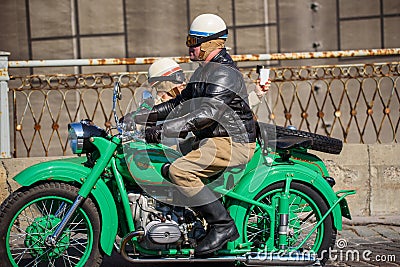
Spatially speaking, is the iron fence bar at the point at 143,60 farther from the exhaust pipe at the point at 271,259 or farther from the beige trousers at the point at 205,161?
the exhaust pipe at the point at 271,259

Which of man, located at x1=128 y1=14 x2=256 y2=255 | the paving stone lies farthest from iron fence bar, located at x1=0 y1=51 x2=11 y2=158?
the paving stone

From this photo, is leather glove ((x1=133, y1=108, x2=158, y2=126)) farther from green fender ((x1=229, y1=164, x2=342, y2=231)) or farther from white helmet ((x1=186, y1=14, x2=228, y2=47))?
green fender ((x1=229, y1=164, x2=342, y2=231))

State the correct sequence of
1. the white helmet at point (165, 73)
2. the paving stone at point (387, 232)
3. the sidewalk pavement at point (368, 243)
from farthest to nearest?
the paving stone at point (387, 232) < the white helmet at point (165, 73) < the sidewalk pavement at point (368, 243)

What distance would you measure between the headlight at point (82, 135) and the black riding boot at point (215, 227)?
32.3 inches

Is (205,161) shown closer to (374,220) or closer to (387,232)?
(387,232)

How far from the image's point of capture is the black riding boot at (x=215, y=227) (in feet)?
15.8

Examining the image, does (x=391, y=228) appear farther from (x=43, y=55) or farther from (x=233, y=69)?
(x=43, y=55)

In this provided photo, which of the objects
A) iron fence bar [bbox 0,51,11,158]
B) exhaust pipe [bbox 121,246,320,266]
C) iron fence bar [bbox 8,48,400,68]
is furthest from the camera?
iron fence bar [bbox 8,48,400,68]

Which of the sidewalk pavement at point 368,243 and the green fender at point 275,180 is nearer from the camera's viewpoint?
the green fender at point 275,180

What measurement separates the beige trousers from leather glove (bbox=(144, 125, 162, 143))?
0.25 m

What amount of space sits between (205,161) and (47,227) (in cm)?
114

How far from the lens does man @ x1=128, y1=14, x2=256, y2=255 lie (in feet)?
15.6

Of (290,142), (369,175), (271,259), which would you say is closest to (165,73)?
(290,142)

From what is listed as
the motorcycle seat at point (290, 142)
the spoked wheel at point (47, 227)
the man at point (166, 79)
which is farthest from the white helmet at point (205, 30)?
the spoked wheel at point (47, 227)
